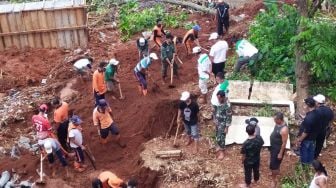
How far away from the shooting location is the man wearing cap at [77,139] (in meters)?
11.2

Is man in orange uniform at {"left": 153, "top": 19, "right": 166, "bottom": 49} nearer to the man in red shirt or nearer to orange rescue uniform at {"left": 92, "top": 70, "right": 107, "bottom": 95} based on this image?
orange rescue uniform at {"left": 92, "top": 70, "right": 107, "bottom": 95}

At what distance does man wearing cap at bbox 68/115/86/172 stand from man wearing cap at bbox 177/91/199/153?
2.18m

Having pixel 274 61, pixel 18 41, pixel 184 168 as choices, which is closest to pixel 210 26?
pixel 274 61

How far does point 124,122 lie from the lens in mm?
13289

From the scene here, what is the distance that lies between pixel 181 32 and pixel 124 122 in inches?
242

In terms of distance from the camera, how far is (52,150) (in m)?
11.5

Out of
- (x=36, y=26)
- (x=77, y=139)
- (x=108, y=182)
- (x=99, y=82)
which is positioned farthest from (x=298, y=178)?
(x=36, y=26)

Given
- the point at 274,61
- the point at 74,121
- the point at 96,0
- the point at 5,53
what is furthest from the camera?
the point at 96,0

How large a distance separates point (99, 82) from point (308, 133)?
5.41 meters

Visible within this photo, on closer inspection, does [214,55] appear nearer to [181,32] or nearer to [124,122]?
[124,122]

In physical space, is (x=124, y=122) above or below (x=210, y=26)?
below

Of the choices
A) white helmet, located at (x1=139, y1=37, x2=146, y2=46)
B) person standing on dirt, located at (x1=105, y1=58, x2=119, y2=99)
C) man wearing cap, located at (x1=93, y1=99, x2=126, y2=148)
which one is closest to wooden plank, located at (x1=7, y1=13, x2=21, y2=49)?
white helmet, located at (x1=139, y1=37, x2=146, y2=46)

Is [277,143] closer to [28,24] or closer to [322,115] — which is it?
[322,115]

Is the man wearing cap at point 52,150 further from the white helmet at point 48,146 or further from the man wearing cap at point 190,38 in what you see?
the man wearing cap at point 190,38
